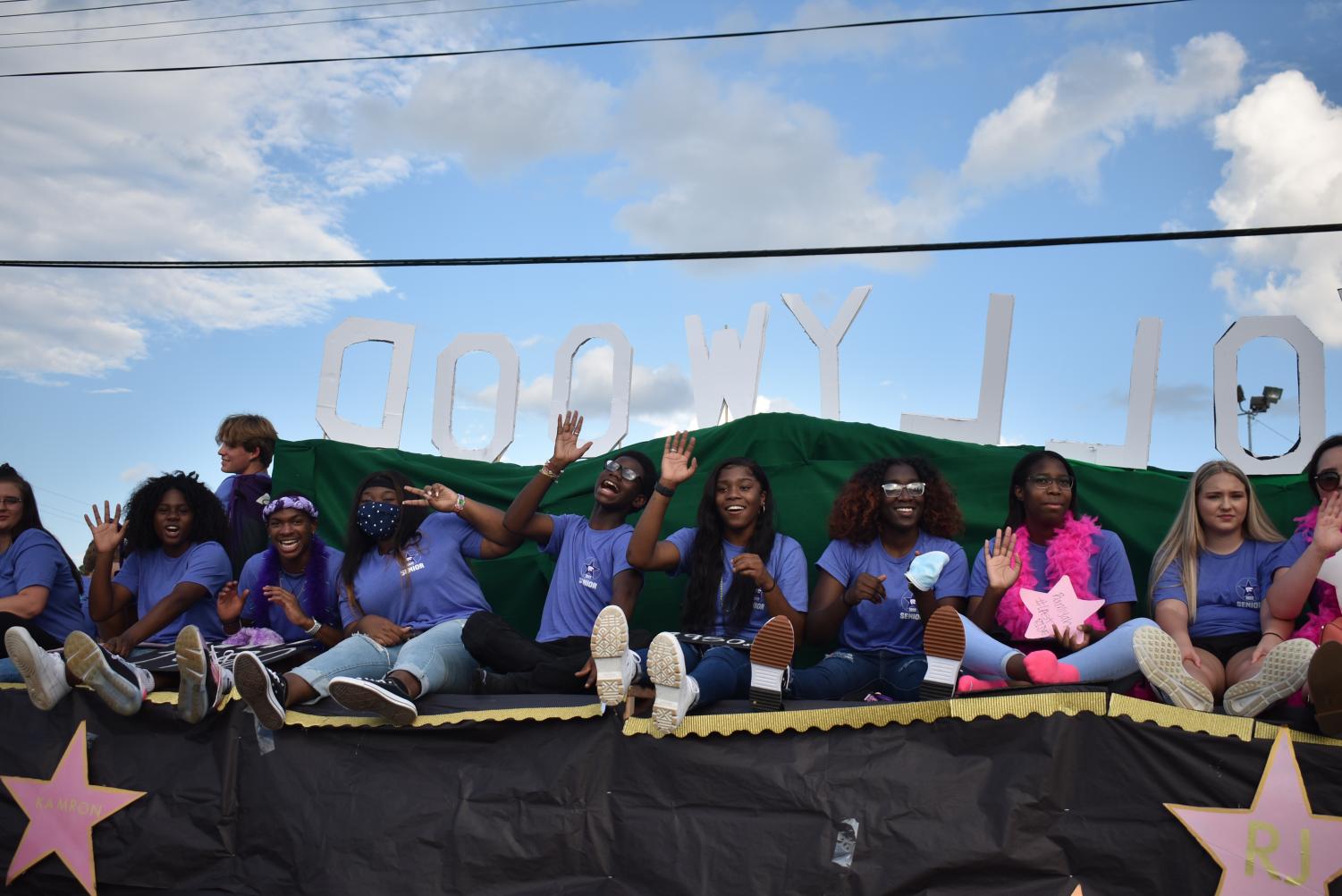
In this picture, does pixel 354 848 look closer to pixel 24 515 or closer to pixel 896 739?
pixel 896 739

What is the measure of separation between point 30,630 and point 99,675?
114 centimetres

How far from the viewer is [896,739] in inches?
130

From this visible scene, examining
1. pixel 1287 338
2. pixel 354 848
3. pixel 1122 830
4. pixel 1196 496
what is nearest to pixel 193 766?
pixel 354 848

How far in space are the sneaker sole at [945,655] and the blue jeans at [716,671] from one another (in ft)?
2.31

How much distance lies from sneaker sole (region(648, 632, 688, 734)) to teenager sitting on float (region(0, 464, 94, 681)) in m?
3.00

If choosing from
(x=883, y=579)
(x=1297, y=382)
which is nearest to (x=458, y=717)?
(x=883, y=579)

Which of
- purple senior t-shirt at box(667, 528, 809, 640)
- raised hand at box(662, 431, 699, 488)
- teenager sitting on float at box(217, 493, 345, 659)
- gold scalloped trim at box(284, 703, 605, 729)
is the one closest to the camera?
gold scalloped trim at box(284, 703, 605, 729)

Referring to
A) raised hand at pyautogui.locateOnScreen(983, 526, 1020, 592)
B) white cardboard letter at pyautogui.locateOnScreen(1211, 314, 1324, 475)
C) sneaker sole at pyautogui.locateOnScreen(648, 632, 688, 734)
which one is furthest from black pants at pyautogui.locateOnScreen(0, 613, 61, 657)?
white cardboard letter at pyautogui.locateOnScreen(1211, 314, 1324, 475)

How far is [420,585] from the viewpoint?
4.61 metres

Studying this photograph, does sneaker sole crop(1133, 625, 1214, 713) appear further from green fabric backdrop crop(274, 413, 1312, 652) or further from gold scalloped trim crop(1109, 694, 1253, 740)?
green fabric backdrop crop(274, 413, 1312, 652)

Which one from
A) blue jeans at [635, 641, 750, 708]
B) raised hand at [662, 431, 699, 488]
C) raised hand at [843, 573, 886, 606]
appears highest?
raised hand at [662, 431, 699, 488]

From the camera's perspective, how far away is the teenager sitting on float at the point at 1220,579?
142 inches

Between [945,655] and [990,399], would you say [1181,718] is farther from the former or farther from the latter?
[990,399]

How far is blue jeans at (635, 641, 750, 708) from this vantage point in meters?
3.63
